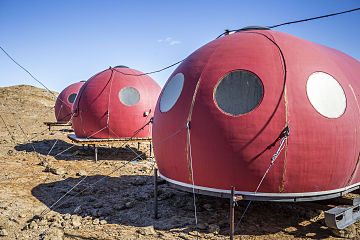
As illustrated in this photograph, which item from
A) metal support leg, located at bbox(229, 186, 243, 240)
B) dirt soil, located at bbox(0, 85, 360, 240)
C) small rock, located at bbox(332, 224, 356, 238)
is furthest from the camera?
dirt soil, located at bbox(0, 85, 360, 240)

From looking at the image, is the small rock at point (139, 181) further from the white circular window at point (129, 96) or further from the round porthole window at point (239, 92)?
the round porthole window at point (239, 92)

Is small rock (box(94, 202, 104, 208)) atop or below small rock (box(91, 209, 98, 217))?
below

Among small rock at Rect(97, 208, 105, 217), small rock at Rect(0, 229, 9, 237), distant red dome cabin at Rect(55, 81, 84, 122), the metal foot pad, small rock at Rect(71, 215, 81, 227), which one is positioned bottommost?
small rock at Rect(97, 208, 105, 217)

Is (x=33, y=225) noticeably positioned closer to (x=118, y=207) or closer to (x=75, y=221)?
(x=75, y=221)

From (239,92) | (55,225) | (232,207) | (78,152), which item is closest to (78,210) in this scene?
(55,225)

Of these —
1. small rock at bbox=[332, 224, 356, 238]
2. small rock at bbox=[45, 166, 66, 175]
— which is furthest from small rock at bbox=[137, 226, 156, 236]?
small rock at bbox=[45, 166, 66, 175]

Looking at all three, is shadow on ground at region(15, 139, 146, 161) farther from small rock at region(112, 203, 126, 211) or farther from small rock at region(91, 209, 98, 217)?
small rock at region(91, 209, 98, 217)

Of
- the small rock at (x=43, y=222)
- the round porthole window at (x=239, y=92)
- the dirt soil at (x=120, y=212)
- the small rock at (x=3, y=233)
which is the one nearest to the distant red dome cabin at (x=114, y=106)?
the dirt soil at (x=120, y=212)

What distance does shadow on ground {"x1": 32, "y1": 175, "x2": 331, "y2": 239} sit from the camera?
5.55m

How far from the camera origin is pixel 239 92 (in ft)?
17.1

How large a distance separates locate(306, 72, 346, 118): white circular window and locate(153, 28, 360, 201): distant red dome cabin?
0.02 m

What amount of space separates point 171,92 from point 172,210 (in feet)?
9.41

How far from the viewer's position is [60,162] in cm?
1175

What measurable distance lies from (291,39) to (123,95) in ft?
26.7
